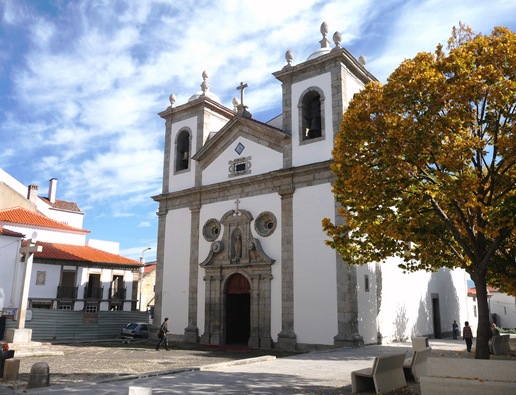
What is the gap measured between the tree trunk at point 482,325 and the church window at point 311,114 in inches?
384

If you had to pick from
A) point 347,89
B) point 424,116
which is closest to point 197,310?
point 347,89

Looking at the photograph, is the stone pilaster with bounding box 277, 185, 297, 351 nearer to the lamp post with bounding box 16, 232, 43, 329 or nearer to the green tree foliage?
the green tree foliage

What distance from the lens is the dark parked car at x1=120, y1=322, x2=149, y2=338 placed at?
77.7 ft

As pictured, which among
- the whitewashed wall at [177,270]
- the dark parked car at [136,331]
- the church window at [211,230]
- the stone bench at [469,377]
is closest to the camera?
the stone bench at [469,377]

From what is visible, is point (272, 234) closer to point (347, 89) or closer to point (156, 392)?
point (347, 89)

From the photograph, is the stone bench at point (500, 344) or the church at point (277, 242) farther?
the church at point (277, 242)

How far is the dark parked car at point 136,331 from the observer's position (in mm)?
23688

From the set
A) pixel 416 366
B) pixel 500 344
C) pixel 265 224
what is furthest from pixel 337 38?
pixel 416 366

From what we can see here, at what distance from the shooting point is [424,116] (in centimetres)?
995

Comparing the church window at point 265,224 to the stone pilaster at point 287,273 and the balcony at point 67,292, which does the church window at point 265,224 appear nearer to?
the stone pilaster at point 287,273

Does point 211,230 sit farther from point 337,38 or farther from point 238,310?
point 337,38

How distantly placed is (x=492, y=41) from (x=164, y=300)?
17.2 meters

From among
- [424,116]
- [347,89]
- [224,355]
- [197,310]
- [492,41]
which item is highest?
[347,89]

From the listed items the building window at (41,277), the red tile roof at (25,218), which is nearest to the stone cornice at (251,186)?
the building window at (41,277)
